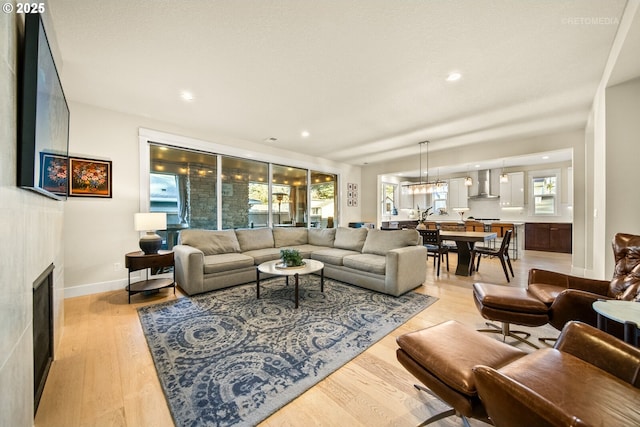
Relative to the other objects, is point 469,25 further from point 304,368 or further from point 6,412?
point 6,412

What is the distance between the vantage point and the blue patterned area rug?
150 centimetres

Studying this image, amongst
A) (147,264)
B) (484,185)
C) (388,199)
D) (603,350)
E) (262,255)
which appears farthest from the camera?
(388,199)

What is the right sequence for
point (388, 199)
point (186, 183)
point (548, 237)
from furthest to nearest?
point (388, 199)
point (548, 237)
point (186, 183)

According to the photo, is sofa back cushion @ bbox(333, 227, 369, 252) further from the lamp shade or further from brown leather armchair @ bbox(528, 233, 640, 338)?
the lamp shade

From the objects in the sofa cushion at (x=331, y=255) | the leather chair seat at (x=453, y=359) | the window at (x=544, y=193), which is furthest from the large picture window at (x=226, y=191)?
the window at (x=544, y=193)

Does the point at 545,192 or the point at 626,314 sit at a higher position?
the point at 545,192

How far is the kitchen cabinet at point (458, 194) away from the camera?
828 centimetres

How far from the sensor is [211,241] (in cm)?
397

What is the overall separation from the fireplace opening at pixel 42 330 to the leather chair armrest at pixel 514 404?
2229 millimetres

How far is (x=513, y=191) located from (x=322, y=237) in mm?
6486

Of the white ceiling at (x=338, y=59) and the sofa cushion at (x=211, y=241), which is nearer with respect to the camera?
the white ceiling at (x=338, y=59)

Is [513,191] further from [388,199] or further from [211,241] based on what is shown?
[211,241]

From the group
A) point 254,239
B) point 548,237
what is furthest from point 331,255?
point 548,237

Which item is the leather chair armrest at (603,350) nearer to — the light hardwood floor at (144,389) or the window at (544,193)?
the light hardwood floor at (144,389)
